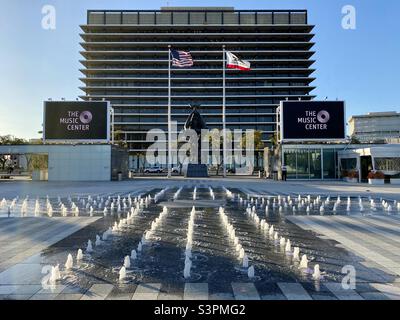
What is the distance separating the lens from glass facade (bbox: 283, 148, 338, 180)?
4591 centimetres

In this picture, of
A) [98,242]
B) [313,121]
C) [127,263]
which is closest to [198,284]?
[127,263]

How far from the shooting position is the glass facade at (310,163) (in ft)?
151

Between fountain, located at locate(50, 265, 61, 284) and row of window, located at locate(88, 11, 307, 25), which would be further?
row of window, located at locate(88, 11, 307, 25)

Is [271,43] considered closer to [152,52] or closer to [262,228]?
[152,52]

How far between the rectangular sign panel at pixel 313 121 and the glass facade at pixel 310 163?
1.70m

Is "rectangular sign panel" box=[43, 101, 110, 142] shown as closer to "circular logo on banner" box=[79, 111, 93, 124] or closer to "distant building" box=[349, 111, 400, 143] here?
"circular logo on banner" box=[79, 111, 93, 124]

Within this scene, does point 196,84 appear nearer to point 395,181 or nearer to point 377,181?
point 377,181

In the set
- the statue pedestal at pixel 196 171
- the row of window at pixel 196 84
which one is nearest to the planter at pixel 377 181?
the statue pedestal at pixel 196 171

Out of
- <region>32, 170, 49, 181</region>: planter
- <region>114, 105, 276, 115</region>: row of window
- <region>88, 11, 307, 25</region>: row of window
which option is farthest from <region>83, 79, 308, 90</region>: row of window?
<region>32, 170, 49, 181</region>: planter

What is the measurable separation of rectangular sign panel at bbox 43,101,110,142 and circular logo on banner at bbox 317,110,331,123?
27.3 m

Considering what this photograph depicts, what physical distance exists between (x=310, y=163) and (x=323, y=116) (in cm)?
630

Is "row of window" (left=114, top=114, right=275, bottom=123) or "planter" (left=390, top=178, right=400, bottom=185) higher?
"row of window" (left=114, top=114, right=275, bottom=123)
